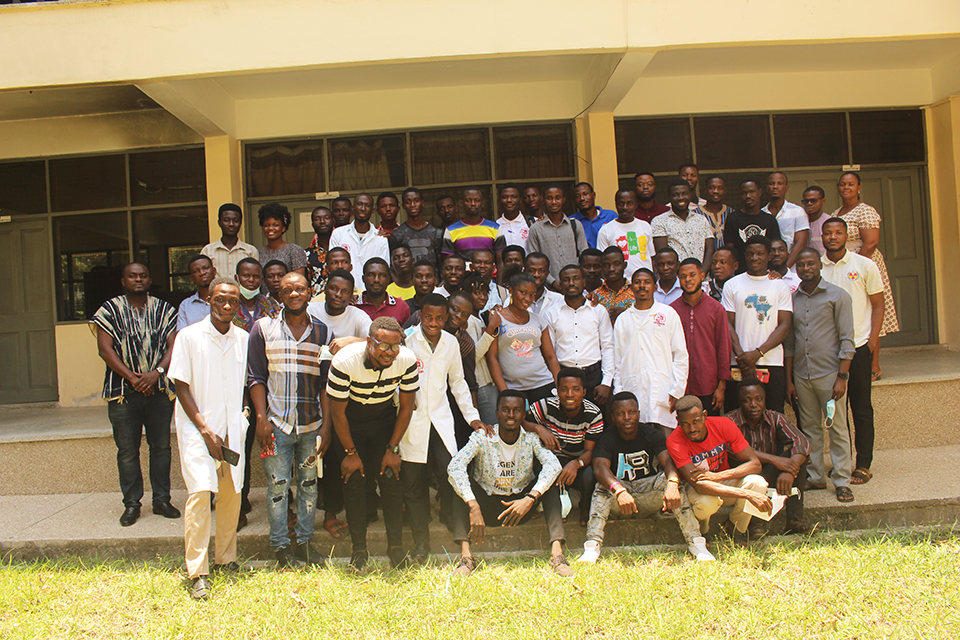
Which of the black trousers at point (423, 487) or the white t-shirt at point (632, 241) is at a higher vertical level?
the white t-shirt at point (632, 241)

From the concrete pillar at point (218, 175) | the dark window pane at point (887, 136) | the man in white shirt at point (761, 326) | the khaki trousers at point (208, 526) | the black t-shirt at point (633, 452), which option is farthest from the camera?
the dark window pane at point (887, 136)

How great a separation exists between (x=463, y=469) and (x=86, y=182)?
269 inches

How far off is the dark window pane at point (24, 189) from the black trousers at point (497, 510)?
7.17 m

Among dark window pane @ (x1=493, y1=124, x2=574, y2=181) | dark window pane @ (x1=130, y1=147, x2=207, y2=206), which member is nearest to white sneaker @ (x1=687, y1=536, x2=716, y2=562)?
dark window pane @ (x1=493, y1=124, x2=574, y2=181)

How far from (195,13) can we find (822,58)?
6965 mm

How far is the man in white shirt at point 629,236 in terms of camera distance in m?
5.78

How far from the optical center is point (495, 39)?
582 cm

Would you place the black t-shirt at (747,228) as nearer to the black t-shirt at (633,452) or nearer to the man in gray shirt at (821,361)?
the man in gray shirt at (821,361)

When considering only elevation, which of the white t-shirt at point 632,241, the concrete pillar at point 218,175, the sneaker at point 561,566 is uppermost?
the concrete pillar at point 218,175

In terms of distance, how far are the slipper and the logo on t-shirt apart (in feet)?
11.0

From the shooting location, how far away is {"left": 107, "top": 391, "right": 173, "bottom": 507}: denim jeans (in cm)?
476

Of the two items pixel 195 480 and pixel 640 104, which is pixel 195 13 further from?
pixel 640 104

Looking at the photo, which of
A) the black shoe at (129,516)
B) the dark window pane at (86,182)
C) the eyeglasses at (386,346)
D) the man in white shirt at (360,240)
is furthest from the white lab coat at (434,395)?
the dark window pane at (86,182)

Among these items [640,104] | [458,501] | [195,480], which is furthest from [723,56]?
[195,480]
